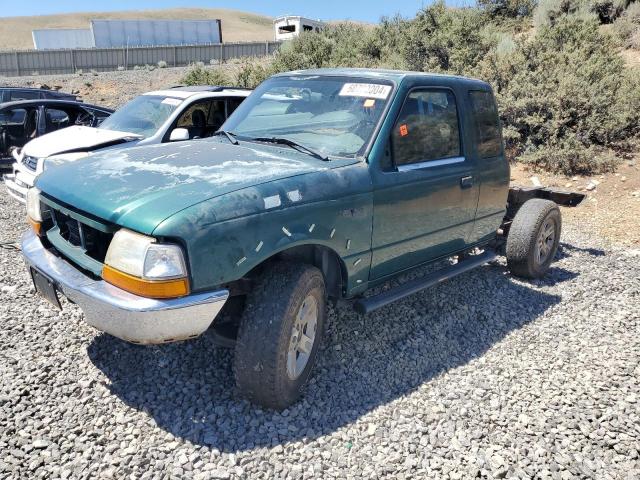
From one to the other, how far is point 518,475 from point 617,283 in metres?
3.41

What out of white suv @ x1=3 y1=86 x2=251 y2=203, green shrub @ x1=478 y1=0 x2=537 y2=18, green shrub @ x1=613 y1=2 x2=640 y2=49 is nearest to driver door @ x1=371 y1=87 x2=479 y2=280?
white suv @ x1=3 y1=86 x2=251 y2=203

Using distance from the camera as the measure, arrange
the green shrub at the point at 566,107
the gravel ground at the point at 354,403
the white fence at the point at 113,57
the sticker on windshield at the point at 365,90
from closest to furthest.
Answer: the gravel ground at the point at 354,403, the sticker on windshield at the point at 365,90, the green shrub at the point at 566,107, the white fence at the point at 113,57

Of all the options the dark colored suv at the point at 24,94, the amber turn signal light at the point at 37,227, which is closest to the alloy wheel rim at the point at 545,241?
the amber turn signal light at the point at 37,227

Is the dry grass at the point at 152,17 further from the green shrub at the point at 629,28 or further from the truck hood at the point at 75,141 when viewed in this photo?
the truck hood at the point at 75,141

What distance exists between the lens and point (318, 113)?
3.71m

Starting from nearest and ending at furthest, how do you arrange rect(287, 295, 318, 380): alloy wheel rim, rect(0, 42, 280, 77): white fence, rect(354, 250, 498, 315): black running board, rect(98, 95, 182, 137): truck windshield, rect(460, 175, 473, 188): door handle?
rect(287, 295, 318, 380): alloy wheel rim → rect(354, 250, 498, 315): black running board → rect(460, 175, 473, 188): door handle → rect(98, 95, 182, 137): truck windshield → rect(0, 42, 280, 77): white fence

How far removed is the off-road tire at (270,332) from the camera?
2.77 meters

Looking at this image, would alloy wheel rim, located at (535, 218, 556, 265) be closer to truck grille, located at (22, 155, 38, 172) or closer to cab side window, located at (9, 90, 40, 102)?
truck grille, located at (22, 155, 38, 172)

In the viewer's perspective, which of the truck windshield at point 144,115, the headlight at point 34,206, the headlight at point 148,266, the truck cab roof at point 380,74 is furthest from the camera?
the truck windshield at point 144,115

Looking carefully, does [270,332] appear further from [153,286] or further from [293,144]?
[293,144]

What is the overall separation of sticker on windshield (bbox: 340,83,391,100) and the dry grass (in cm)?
7427

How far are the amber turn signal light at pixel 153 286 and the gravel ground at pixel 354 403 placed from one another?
85 cm

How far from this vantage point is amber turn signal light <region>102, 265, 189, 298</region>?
2438 mm

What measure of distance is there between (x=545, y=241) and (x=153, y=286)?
436cm
